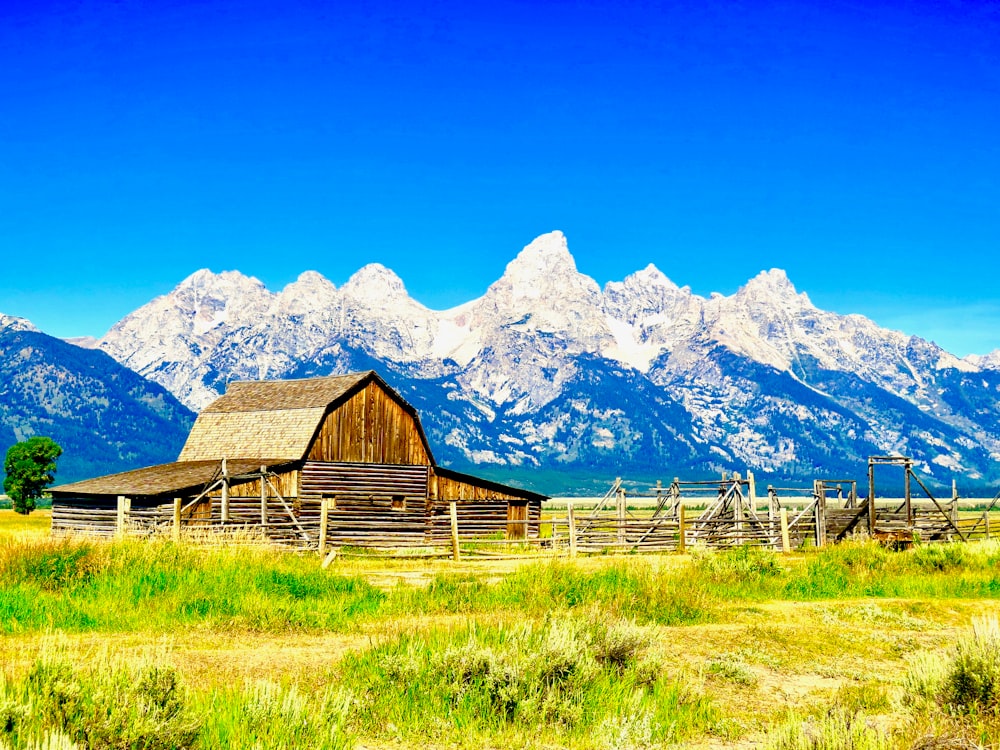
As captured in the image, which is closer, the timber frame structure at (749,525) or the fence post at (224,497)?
the fence post at (224,497)

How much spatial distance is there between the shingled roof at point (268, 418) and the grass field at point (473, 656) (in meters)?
21.8

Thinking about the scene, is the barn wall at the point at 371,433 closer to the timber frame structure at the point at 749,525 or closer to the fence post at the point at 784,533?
the timber frame structure at the point at 749,525

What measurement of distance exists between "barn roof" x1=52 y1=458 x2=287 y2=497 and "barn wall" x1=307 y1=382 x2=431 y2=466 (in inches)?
111

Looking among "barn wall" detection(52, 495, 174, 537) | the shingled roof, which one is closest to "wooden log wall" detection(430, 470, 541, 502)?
the shingled roof

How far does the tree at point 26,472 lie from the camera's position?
84625mm

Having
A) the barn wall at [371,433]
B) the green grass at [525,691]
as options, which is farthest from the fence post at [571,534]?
the green grass at [525,691]

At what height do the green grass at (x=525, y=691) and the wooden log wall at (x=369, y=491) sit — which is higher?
the wooden log wall at (x=369, y=491)

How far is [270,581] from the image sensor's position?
1775cm

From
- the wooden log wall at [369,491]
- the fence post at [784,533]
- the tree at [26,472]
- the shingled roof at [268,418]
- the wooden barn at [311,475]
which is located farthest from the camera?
the tree at [26,472]

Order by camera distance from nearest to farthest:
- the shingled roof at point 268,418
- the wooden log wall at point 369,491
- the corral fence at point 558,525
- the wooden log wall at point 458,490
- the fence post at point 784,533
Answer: the corral fence at point 558,525 < the fence post at point 784,533 < the wooden log wall at point 369,491 < the shingled roof at point 268,418 < the wooden log wall at point 458,490

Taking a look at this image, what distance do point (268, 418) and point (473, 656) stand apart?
1465 inches

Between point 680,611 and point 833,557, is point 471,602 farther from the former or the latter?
point 833,557

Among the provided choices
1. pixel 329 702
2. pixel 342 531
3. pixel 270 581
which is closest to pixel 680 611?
pixel 270 581

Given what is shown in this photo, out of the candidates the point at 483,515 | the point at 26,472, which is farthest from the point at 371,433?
the point at 26,472
